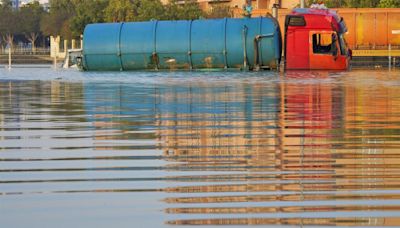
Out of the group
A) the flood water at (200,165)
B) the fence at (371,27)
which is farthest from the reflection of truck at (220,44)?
the flood water at (200,165)

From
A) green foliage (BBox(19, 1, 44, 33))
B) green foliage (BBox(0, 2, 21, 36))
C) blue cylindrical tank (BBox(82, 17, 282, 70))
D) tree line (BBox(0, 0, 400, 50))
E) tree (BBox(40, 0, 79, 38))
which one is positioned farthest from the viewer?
green foliage (BBox(19, 1, 44, 33))

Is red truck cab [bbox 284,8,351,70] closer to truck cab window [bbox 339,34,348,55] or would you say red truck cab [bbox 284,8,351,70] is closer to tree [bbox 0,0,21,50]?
truck cab window [bbox 339,34,348,55]

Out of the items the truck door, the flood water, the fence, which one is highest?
the fence

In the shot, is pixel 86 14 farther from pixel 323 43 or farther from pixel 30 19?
pixel 323 43

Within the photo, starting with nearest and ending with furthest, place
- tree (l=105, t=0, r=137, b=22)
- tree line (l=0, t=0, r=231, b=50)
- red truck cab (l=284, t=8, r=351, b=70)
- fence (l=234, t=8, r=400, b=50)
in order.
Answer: red truck cab (l=284, t=8, r=351, b=70) → fence (l=234, t=8, r=400, b=50) → tree line (l=0, t=0, r=231, b=50) → tree (l=105, t=0, r=137, b=22)

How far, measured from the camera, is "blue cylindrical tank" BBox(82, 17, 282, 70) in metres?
45.2

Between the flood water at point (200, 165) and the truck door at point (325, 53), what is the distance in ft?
75.9

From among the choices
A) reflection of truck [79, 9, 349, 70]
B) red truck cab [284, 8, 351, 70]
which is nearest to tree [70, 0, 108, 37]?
reflection of truck [79, 9, 349, 70]

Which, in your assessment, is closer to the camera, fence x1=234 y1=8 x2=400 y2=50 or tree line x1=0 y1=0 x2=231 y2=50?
fence x1=234 y1=8 x2=400 y2=50

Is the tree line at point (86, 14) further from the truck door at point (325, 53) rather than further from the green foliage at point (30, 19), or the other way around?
the truck door at point (325, 53)

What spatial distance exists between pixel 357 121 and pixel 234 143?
12.3 feet

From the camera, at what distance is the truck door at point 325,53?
4334 cm

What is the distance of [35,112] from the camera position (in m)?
19.0

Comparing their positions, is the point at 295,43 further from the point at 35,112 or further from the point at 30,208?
the point at 30,208
